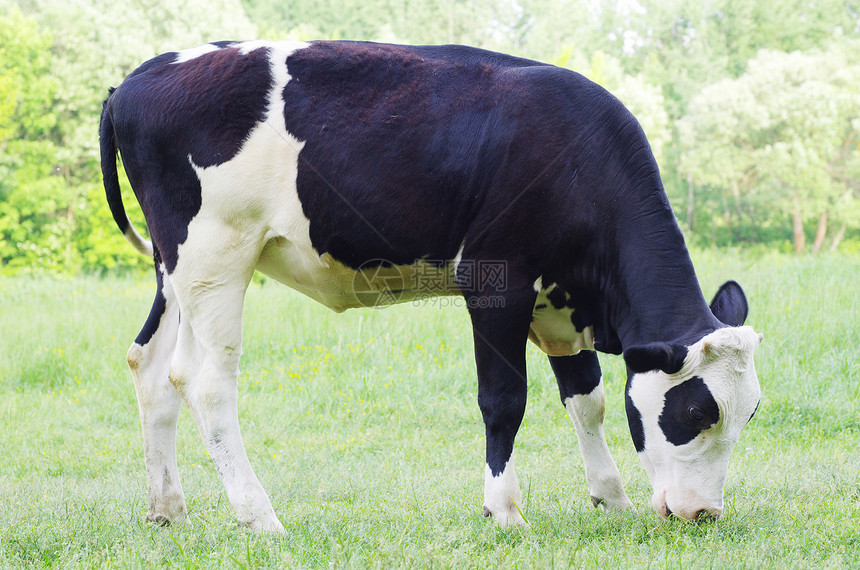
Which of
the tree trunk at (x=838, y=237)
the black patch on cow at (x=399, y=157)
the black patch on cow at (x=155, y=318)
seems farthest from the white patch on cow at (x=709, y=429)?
the tree trunk at (x=838, y=237)

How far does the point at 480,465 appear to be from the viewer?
592cm

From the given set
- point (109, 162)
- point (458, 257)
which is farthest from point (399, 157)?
point (109, 162)

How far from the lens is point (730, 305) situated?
4.09 meters

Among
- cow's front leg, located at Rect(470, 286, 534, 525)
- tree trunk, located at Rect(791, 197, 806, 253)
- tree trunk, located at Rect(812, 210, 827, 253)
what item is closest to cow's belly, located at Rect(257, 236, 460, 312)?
cow's front leg, located at Rect(470, 286, 534, 525)

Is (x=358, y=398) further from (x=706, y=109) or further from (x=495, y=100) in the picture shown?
(x=706, y=109)

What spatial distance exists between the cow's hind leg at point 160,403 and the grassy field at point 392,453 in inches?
6.5

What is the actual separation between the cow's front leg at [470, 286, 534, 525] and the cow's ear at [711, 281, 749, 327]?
98 cm

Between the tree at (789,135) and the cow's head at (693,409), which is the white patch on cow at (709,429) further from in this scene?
the tree at (789,135)

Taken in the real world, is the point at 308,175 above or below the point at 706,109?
above

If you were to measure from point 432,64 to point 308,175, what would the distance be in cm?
83

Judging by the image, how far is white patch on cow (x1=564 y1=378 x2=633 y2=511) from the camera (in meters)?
4.32

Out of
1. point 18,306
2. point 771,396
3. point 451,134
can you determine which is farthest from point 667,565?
point 18,306

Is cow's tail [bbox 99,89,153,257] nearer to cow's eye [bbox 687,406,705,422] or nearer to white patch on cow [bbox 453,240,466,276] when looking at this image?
white patch on cow [bbox 453,240,466,276]

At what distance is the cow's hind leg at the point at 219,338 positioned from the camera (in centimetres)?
396
